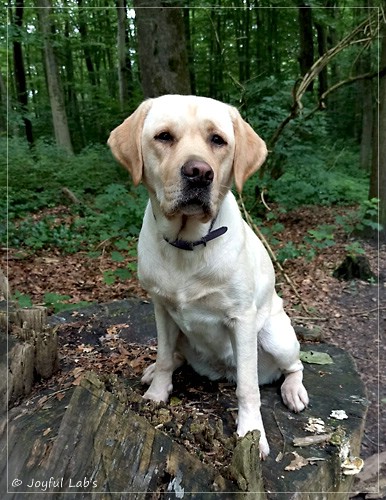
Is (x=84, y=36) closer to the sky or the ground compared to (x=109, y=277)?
closer to the sky

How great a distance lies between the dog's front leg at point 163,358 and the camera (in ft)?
8.46

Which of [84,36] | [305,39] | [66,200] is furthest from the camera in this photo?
[84,36]

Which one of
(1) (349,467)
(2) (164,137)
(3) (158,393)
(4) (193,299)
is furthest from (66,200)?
(1) (349,467)

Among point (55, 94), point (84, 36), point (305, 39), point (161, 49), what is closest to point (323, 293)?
point (161, 49)

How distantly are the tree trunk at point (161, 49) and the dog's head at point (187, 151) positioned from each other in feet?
16.9

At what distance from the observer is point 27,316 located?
2699 millimetres

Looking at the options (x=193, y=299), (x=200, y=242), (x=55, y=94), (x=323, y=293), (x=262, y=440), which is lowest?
(x=323, y=293)

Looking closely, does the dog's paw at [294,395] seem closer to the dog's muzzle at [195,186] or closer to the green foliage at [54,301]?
the dog's muzzle at [195,186]

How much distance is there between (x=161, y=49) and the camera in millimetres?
7031

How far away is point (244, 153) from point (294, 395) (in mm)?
1362

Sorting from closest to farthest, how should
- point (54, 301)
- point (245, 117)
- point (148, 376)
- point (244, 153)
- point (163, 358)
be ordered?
point (244, 153) < point (163, 358) < point (148, 376) < point (54, 301) < point (245, 117)

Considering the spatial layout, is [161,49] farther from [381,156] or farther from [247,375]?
[247,375]

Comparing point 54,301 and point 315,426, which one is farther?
point 54,301

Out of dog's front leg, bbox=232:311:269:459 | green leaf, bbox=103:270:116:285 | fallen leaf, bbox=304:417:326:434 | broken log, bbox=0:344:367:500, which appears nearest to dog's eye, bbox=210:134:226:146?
dog's front leg, bbox=232:311:269:459
